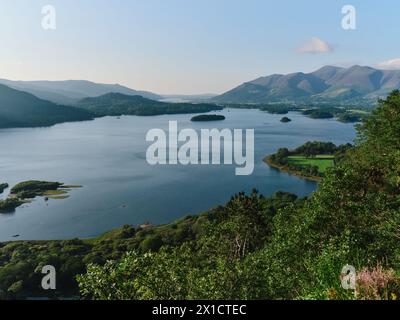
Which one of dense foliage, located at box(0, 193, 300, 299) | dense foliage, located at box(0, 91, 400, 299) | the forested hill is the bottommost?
dense foliage, located at box(0, 193, 300, 299)

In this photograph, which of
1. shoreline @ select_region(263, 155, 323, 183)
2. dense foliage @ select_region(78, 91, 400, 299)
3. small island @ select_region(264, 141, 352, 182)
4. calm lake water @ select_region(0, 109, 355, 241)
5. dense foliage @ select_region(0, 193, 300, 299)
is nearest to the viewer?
dense foliage @ select_region(78, 91, 400, 299)

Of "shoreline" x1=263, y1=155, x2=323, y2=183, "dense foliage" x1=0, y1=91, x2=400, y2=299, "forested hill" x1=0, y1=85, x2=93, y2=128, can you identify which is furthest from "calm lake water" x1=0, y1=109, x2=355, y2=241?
"forested hill" x1=0, y1=85, x2=93, y2=128

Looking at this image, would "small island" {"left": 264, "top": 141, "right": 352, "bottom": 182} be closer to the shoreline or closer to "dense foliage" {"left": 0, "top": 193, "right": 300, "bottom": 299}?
the shoreline

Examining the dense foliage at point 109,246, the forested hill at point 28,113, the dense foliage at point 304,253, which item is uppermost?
the forested hill at point 28,113

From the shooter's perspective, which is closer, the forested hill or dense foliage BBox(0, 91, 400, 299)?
dense foliage BBox(0, 91, 400, 299)

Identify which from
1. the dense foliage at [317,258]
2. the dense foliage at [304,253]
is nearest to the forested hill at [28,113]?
the dense foliage at [304,253]

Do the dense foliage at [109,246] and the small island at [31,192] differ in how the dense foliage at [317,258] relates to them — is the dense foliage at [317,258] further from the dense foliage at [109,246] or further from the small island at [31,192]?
the small island at [31,192]

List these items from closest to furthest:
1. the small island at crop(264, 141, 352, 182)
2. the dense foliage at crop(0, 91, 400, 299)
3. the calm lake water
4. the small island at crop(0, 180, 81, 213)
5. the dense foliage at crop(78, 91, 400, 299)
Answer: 1. the dense foliage at crop(78, 91, 400, 299)
2. the dense foliage at crop(0, 91, 400, 299)
3. the calm lake water
4. the small island at crop(0, 180, 81, 213)
5. the small island at crop(264, 141, 352, 182)
